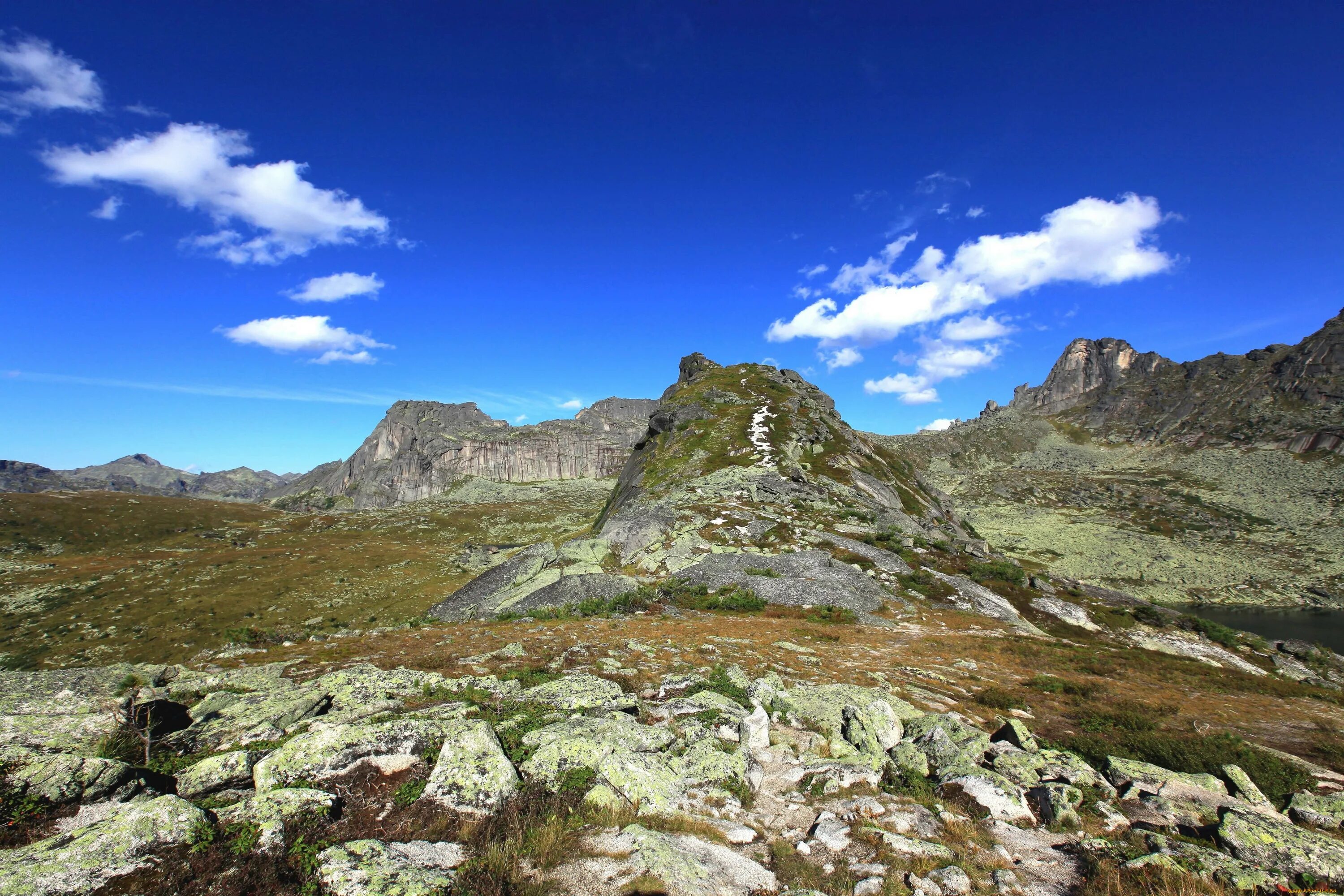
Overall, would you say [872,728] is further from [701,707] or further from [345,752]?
[345,752]

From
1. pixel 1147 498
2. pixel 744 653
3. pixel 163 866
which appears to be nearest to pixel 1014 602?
pixel 744 653

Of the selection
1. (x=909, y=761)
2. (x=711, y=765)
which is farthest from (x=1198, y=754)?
(x=711, y=765)

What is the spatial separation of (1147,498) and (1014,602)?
183481mm

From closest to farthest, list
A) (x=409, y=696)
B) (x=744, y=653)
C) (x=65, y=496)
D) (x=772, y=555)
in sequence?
(x=409, y=696), (x=744, y=653), (x=772, y=555), (x=65, y=496)

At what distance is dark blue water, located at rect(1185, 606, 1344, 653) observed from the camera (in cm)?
6944

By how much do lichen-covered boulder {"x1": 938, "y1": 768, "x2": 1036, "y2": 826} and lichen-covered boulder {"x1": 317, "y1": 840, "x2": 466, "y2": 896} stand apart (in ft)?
32.8

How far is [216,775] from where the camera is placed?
31.0ft

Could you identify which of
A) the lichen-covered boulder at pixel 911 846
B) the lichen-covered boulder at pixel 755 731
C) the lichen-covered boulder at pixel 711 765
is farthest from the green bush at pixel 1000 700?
the lichen-covered boulder at pixel 711 765

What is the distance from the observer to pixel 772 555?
1657 inches

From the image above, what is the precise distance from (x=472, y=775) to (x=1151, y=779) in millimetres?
14572

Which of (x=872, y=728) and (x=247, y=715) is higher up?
(x=247, y=715)

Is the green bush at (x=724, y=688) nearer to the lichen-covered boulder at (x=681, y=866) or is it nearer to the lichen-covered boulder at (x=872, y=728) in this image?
the lichen-covered boulder at (x=872, y=728)

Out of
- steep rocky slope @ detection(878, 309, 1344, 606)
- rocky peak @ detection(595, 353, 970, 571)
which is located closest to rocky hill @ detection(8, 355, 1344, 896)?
rocky peak @ detection(595, 353, 970, 571)

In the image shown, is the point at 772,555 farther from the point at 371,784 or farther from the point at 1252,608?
the point at 1252,608
